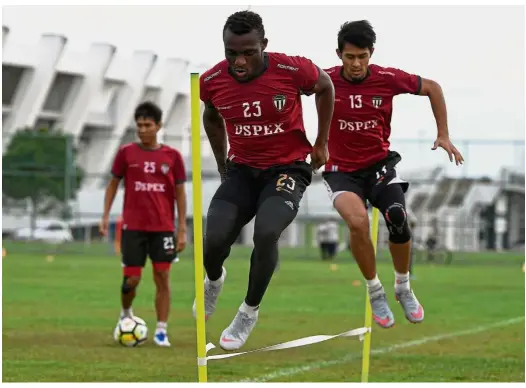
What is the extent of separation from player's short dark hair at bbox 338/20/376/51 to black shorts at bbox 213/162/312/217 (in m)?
1.02

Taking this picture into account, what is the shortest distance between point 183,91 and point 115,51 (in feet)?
17.4

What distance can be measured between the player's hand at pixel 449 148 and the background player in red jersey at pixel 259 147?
91 centimetres

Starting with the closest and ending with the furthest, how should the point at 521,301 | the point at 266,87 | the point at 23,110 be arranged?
the point at 266,87 < the point at 521,301 < the point at 23,110

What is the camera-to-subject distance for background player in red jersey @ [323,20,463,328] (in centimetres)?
916

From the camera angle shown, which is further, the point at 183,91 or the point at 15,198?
the point at 183,91

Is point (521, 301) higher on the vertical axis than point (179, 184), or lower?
lower

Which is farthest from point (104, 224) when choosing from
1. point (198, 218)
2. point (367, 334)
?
point (198, 218)

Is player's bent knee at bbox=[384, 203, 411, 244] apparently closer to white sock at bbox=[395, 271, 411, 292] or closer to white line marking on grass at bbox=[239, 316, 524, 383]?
white sock at bbox=[395, 271, 411, 292]

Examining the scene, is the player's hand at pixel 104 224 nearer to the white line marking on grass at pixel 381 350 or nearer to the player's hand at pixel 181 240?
the player's hand at pixel 181 240

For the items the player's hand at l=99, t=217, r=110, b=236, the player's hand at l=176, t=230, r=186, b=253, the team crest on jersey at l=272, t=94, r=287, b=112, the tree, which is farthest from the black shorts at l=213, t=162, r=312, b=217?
the tree

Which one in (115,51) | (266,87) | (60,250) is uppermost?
(115,51)

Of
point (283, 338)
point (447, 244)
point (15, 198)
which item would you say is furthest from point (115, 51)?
point (283, 338)

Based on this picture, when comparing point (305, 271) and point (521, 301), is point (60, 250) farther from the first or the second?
point (521, 301)

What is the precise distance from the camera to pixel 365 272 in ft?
31.0
